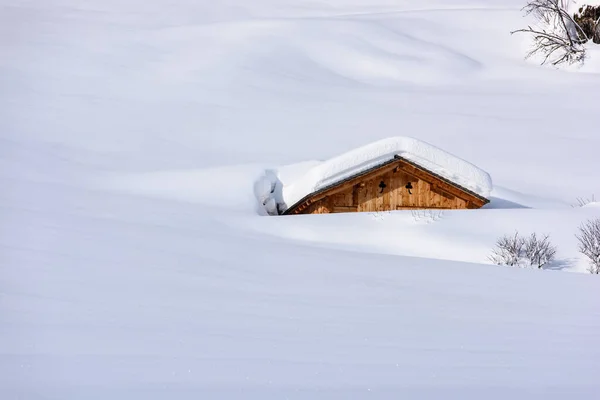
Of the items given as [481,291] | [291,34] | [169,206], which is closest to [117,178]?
[169,206]

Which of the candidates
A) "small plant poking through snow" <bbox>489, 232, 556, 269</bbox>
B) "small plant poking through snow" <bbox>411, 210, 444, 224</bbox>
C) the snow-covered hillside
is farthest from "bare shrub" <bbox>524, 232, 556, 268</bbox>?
"small plant poking through snow" <bbox>411, 210, 444, 224</bbox>

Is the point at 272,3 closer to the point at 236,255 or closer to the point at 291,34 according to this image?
the point at 291,34

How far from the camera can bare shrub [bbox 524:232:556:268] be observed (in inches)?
716

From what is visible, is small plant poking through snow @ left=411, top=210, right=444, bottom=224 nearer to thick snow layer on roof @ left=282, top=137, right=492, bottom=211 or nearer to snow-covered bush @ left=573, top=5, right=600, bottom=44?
thick snow layer on roof @ left=282, top=137, right=492, bottom=211

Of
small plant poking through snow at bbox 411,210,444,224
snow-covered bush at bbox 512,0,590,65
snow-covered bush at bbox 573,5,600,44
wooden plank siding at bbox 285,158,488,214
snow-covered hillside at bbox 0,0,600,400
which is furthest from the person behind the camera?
snow-covered bush at bbox 573,5,600,44

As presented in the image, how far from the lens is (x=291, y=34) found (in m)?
47.1

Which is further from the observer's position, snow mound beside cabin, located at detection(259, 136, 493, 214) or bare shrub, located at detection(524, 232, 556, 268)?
snow mound beside cabin, located at detection(259, 136, 493, 214)

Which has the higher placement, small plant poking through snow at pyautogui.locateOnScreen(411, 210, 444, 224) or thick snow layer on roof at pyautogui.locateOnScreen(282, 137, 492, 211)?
thick snow layer on roof at pyautogui.locateOnScreen(282, 137, 492, 211)

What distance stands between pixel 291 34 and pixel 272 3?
36.6 ft

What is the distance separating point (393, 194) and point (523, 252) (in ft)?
12.3

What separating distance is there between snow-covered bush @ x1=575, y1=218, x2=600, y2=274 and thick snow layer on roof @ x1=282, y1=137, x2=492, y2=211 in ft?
7.98

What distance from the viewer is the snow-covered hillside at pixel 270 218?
6.96 metres

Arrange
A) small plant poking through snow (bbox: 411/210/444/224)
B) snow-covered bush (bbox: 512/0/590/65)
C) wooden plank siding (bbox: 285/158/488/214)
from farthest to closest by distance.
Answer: snow-covered bush (bbox: 512/0/590/65), wooden plank siding (bbox: 285/158/488/214), small plant poking through snow (bbox: 411/210/444/224)

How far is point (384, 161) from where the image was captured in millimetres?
20797
